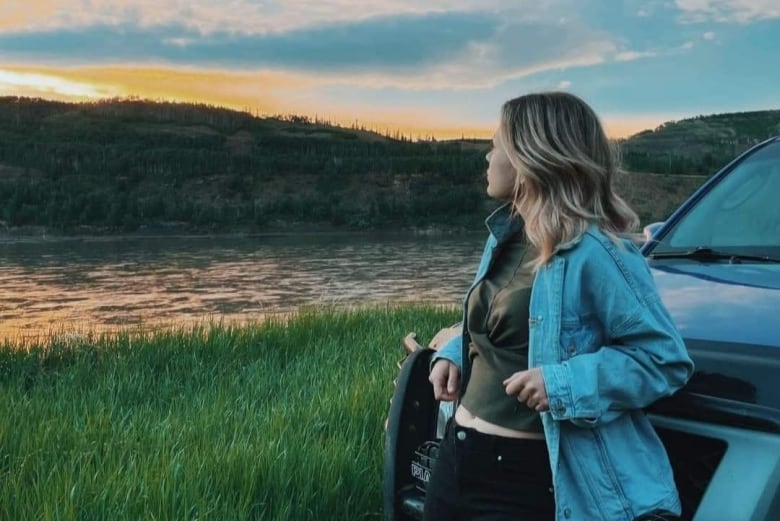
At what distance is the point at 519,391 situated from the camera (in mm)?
2123

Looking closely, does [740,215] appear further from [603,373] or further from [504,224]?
[603,373]

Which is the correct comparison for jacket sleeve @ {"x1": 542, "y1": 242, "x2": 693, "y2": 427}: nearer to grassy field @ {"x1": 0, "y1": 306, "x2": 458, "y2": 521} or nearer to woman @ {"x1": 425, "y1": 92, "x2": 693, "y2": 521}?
woman @ {"x1": 425, "y1": 92, "x2": 693, "y2": 521}

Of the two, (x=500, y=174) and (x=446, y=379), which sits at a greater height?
(x=500, y=174)

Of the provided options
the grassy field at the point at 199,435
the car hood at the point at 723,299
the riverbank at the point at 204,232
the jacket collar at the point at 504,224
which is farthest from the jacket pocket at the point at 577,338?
the riverbank at the point at 204,232

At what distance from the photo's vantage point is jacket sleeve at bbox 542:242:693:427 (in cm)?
207

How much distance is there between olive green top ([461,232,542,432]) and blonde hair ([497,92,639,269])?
96mm

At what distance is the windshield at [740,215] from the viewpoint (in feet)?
12.1

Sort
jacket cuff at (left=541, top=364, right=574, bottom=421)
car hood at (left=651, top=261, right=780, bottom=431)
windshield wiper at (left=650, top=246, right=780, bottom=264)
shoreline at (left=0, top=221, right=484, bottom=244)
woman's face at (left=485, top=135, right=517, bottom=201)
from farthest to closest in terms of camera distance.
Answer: shoreline at (left=0, top=221, right=484, bottom=244), windshield wiper at (left=650, top=246, right=780, bottom=264), woman's face at (left=485, top=135, right=517, bottom=201), car hood at (left=651, top=261, right=780, bottom=431), jacket cuff at (left=541, top=364, right=574, bottom=421)

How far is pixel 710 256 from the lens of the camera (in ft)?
Result: 11.7

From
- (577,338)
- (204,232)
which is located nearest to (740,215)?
(577,338)

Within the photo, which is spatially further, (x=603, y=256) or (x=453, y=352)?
(x=453, y=352)

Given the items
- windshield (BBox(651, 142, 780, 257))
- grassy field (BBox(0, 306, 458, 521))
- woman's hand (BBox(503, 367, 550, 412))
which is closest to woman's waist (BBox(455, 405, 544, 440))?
woman's hand (BBox(503, 367, 550, 412))

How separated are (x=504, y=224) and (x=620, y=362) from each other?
0.51 m

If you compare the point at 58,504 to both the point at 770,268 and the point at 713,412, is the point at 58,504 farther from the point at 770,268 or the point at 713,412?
the point at 770,268
